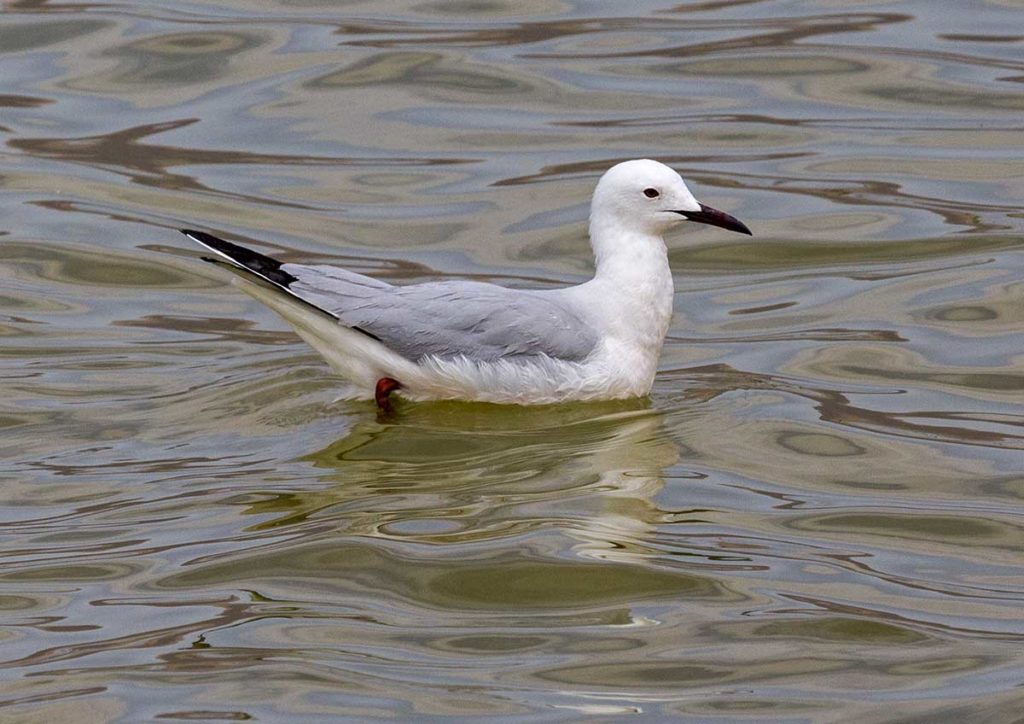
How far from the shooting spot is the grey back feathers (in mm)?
8820

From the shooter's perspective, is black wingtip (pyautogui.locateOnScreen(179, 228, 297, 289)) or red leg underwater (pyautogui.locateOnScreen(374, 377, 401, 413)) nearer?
black wingtip (pyautogui.locateOnScreen(179, 228, 297, 289))

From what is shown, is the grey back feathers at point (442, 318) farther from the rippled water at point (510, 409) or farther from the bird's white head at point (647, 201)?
the bird's white head at point (647, 201)

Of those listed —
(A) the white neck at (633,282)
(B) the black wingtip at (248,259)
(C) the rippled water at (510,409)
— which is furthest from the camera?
(A) the white neck at (633,282)

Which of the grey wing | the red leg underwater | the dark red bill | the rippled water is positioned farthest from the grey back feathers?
the dark red bill

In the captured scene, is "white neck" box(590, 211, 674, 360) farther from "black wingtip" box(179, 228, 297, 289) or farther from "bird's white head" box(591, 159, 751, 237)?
"black wingtip" box(179, 228, 297, 289)

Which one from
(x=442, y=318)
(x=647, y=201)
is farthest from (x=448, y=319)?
(x=647, y=201)

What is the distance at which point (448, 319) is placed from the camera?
8.90 metres

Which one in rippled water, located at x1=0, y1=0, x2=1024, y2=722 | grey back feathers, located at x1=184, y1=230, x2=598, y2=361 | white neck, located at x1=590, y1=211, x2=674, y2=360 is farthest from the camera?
white neck, located at x1=590, y1=211, x2=674, y2=360

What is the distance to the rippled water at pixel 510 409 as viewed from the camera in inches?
254

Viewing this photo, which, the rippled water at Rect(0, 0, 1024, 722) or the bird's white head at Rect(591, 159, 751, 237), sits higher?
the bird's white head at Rect(591, 159, 751, 237)

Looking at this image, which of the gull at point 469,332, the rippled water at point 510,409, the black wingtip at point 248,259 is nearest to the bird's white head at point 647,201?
the gull at point 469,332

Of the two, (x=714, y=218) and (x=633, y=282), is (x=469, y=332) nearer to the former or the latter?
(x=633, y=282)

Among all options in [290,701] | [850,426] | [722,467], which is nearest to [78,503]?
[290,701]

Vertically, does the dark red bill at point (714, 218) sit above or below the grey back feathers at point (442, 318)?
above
